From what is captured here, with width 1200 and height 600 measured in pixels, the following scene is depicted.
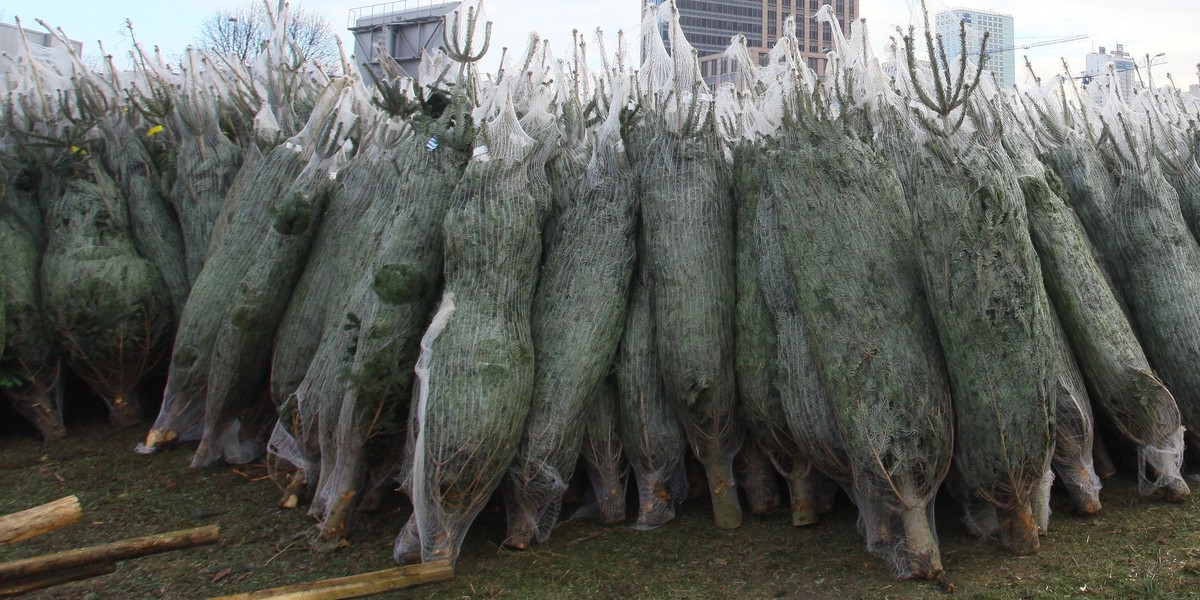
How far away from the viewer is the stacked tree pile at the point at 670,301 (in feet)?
10.6

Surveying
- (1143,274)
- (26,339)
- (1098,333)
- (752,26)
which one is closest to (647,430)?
(1098,333)

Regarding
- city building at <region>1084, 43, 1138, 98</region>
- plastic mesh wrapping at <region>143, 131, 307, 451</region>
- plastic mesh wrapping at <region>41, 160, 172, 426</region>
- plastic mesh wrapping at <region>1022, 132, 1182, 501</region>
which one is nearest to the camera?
plastic mesh wrapping at <region>1022, 132, 1182, 501</region>

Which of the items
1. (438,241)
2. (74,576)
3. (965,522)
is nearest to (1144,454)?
(965,522)

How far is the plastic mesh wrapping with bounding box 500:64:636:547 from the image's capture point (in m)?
3.53

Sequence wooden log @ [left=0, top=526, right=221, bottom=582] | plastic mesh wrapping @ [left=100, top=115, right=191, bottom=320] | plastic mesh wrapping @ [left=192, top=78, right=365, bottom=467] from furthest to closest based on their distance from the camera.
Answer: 1. plastic mesh wrapping @ [left=100, top=115, right=191, bottom=320]
2. plastic mesh wrapping @ [left=192, top=78, right=365, bottom=467]
3. wooden log @ [left=0, top=526, right=221, bottom=582]

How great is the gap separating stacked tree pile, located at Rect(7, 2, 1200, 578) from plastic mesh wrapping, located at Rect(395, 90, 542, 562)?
0.5 inches

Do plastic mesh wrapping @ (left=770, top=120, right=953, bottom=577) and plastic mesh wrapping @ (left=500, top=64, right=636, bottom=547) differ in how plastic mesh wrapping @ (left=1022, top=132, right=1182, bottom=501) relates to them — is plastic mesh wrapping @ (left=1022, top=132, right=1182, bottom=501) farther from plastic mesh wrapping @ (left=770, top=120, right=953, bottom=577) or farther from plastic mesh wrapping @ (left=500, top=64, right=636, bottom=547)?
plastic mesh wrapping @ (left=500, top=64, right=636, bottom=547)

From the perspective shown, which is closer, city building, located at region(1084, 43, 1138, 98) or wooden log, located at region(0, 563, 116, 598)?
wooden log, located at region(0, 563, 116, 598)

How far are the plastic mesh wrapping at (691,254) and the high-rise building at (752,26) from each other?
78 cm

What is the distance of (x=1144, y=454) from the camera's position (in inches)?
141

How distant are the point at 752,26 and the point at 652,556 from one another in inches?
210

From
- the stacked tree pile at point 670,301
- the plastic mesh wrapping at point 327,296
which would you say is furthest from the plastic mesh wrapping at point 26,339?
the plastic mesh wrapping at point 327,296

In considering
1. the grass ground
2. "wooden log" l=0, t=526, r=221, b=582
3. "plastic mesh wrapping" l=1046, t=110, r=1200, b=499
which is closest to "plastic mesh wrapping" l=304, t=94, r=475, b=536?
the grass ground

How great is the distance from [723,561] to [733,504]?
1.27ft
